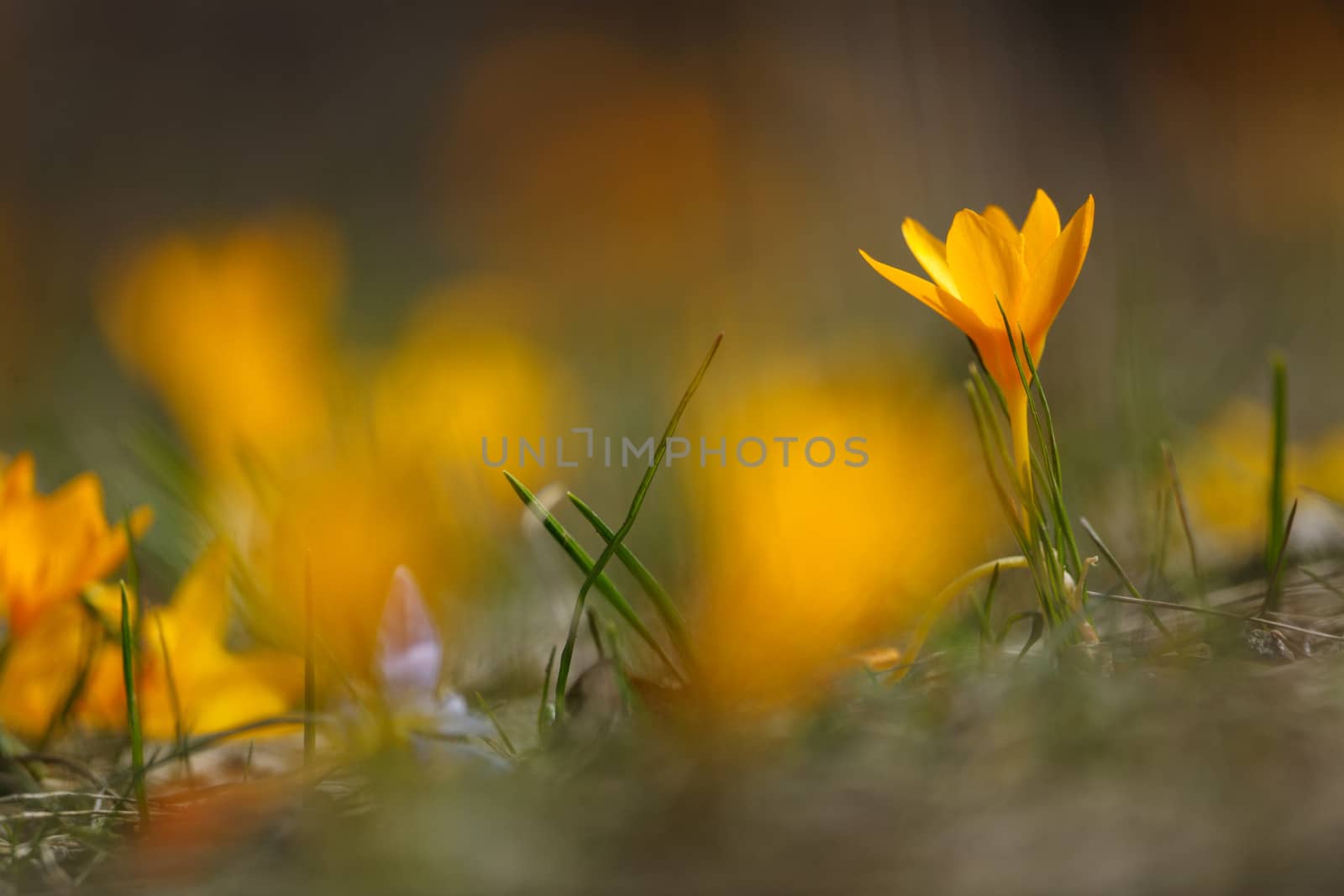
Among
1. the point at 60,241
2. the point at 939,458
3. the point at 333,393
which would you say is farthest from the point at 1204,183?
the point at 60,241

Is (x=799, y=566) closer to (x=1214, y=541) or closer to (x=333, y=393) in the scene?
(x=1214, y=541)

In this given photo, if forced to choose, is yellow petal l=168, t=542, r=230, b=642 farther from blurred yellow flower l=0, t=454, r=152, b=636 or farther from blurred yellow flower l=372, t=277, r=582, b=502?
blurred yellow flower l=372, t=277, r=582, b=502

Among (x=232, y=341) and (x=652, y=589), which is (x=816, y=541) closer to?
(x=652, y=589)

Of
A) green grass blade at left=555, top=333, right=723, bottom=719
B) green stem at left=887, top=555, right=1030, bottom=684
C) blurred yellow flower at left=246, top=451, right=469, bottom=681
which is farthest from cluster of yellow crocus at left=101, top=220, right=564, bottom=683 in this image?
green stem at left=887, top=555, right=1030, bottom=684

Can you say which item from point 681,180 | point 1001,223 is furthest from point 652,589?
point 681,180

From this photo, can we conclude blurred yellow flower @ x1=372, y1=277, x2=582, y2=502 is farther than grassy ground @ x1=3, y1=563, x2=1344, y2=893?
Yes

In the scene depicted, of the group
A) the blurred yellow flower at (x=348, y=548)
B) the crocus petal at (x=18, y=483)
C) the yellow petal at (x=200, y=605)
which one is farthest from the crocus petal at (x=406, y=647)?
the crocus petal at (x=18, y=483)
